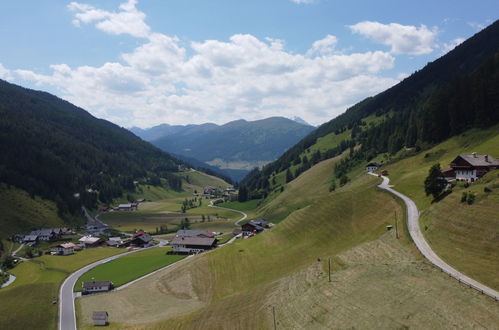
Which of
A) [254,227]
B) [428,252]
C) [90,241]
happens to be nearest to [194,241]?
[254,227]

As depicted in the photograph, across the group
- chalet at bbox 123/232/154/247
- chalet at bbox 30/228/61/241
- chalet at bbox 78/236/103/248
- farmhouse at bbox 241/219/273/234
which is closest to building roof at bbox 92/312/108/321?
farmhouse at bbox 241/219/273/234

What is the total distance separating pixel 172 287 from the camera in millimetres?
81188

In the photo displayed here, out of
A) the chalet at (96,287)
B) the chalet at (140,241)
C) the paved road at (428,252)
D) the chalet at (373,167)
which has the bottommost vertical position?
the chalet at (140,241)

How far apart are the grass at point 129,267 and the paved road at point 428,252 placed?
6984 cm

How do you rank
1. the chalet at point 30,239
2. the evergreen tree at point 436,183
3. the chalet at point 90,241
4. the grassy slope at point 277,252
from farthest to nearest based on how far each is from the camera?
1. the chalet at point 90,241
2. the chalet at point 30,239
3. the evergreen tree at point 436,183
4. the grassy slope at point 277,252

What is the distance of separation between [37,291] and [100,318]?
109ft

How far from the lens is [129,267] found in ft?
368

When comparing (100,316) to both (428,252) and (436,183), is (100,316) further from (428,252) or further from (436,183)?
(436,183)

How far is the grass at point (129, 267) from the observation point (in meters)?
100

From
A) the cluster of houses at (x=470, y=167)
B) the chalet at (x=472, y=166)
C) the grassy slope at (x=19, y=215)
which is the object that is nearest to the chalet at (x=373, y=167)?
the cluster of houses at (x=470, y=167)

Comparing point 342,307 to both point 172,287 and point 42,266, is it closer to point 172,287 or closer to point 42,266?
point 172,287

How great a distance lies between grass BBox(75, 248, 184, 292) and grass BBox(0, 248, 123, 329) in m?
7.92

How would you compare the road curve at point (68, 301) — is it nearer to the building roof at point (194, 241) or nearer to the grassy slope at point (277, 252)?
the grassy slope at point (277, 252)

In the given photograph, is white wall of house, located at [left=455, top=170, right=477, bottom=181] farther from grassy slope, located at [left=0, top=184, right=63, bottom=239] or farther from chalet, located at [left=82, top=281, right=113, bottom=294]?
grassy slope, located at [left=0, top=184, right=63, bottom=239]
